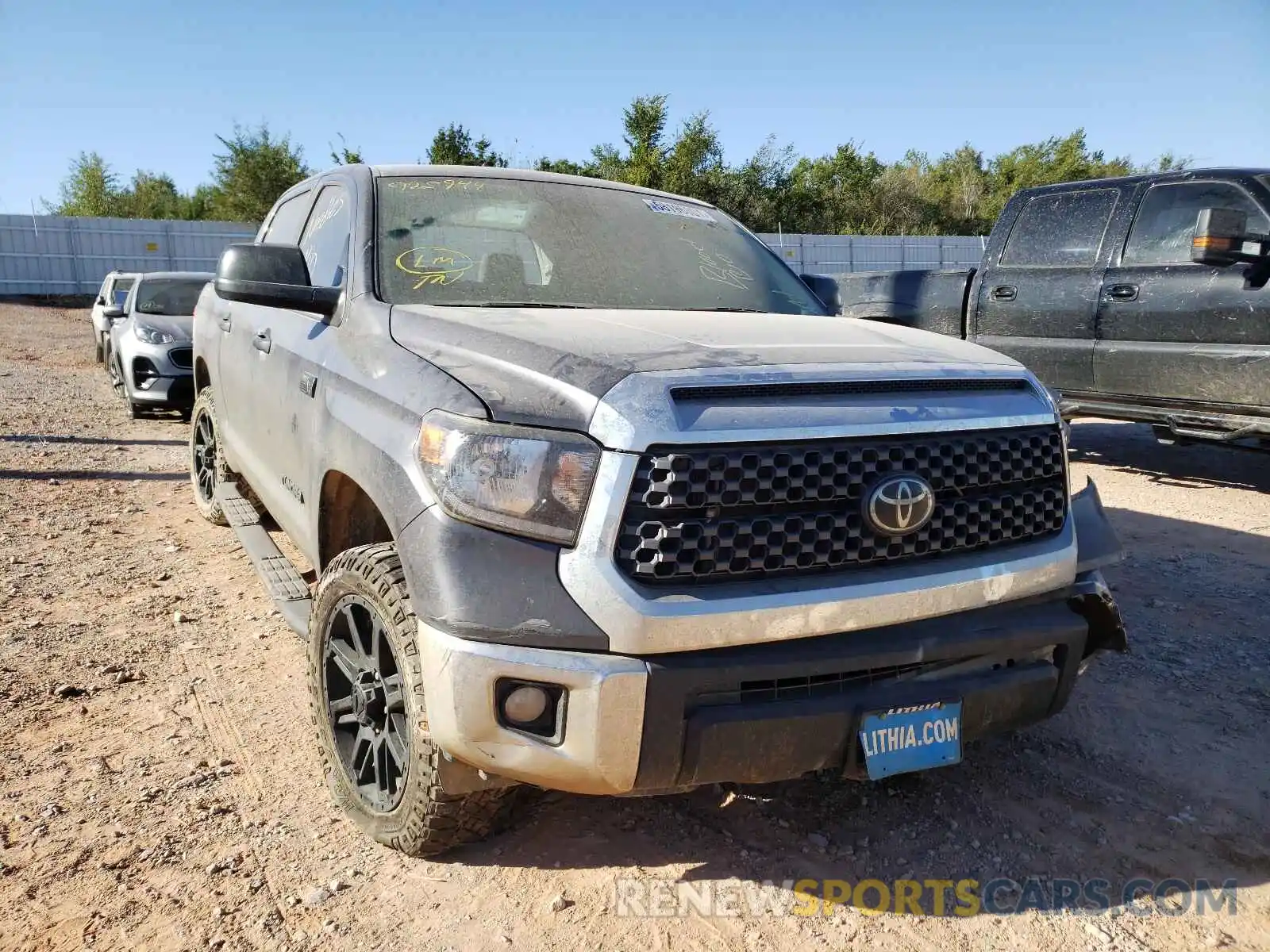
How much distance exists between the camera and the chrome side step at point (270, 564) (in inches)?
131

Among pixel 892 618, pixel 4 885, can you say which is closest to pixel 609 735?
pixel 892 618

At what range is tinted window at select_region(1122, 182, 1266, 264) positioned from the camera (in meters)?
6.43

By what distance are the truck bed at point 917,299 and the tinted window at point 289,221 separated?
4562 millimetres

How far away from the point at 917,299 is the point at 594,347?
20.9 ft

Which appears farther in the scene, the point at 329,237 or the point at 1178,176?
the point at 1178,176

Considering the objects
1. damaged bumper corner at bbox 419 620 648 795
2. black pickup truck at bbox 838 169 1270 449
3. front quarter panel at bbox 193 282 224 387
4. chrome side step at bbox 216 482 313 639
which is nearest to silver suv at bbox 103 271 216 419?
front quarter panel at bbox 193 282 224 387

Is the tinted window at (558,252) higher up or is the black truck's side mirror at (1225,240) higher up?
the black truck's side mirror at (1225,240)

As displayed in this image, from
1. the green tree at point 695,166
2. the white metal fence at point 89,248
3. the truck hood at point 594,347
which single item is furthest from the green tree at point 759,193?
the truck hood at point 594,347

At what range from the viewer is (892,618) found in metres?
2.26

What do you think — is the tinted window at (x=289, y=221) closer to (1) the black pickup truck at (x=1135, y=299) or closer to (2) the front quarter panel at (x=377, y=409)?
(2) the front quarter panel at (x=377, y=409)

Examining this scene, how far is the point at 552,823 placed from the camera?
9.11 feet

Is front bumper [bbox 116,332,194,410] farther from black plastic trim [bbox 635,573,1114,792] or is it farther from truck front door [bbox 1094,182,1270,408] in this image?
black plastic trim [bbox 635,573,1114,792]

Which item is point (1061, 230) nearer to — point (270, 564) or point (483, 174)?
point (483, 174)

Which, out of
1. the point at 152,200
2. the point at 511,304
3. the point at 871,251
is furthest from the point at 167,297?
the point at 152,200
